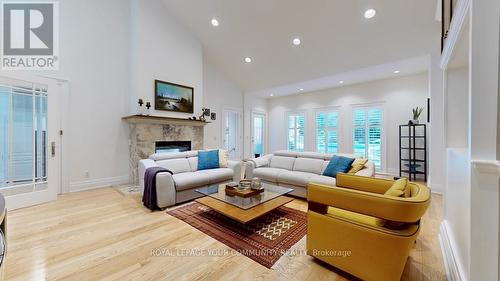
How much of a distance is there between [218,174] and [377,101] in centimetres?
500

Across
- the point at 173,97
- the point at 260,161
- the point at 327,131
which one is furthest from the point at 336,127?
the point at 173,97

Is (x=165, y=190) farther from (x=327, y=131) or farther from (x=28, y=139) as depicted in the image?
(x=327, y=131)

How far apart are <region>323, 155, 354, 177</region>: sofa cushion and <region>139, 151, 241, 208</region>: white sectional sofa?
70.8 inches

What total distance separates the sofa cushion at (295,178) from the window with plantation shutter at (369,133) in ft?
9.96

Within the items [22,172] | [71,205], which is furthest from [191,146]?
[22,172]

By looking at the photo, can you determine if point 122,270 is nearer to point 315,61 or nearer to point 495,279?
point 495,279

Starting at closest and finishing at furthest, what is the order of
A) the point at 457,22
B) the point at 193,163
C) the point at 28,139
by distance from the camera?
the point at 457,22 → the point at 28,139 → the point at 193,163

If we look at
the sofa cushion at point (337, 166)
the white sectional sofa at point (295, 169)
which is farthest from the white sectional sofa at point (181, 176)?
the sofa cushion at point (337, 166)


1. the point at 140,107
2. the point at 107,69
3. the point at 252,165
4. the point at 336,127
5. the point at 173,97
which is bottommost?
the point at 252,165

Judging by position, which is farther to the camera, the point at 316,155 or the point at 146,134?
the point at 146,134

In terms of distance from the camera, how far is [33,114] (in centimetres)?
325

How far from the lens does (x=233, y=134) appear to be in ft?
24.7

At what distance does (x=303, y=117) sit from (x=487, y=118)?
21.4 feet

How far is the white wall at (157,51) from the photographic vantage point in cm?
449
